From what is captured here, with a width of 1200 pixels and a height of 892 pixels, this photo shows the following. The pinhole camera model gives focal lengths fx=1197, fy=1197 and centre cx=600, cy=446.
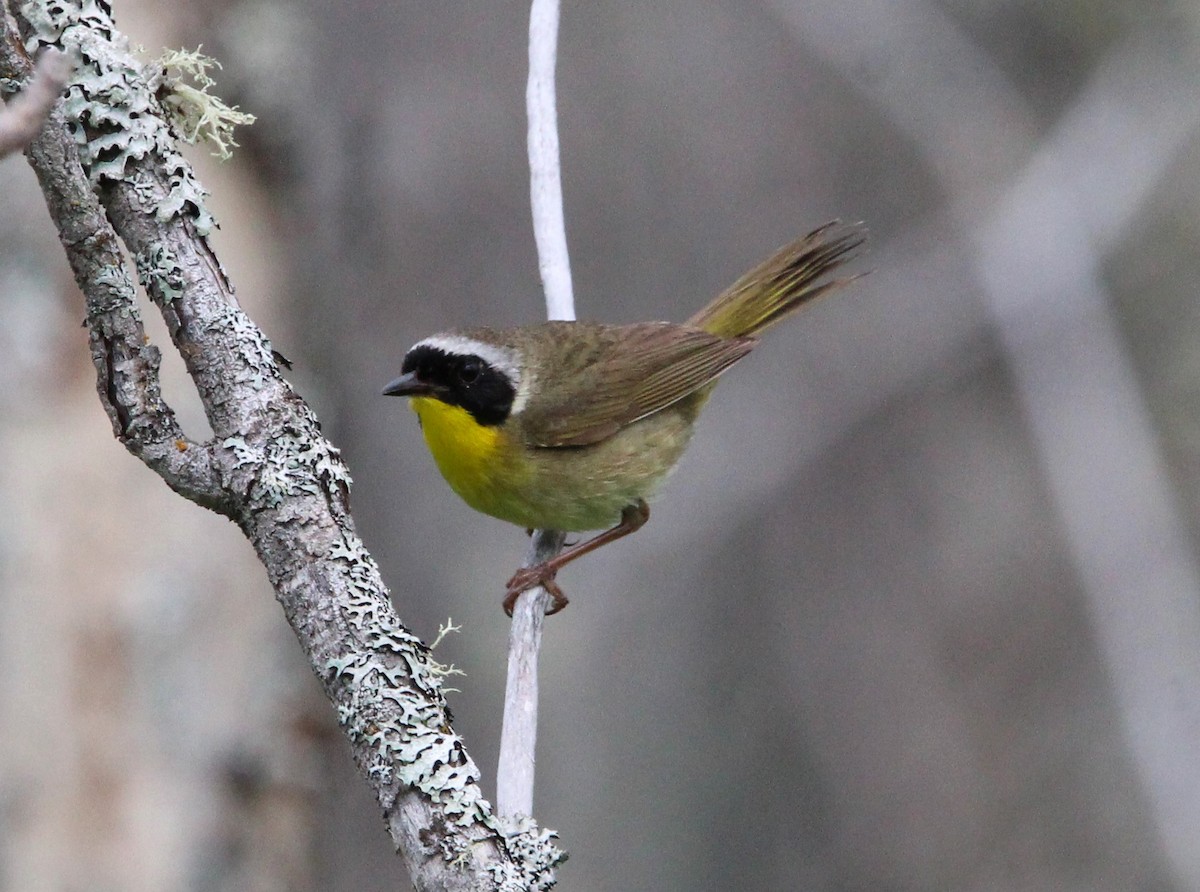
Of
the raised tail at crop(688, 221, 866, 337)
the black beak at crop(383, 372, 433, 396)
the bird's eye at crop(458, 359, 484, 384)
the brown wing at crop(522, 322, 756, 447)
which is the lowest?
the black beak at crop(383, 372, 433, 396)

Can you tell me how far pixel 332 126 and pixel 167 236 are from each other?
235cm

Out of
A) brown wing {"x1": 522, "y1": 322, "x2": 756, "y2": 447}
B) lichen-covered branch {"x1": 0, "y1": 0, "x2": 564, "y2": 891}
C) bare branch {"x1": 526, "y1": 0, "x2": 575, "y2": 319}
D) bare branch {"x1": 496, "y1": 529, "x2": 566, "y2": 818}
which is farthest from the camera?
brown wing {"x1": 522, "y1": 322, "x2": 756, "y2": 447}

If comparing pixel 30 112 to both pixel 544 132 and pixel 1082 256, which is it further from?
pixel 1082 256

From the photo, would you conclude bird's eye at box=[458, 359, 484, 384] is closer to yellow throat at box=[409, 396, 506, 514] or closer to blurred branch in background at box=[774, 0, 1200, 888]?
yellow throat at box=[409, 396, 506, 514]

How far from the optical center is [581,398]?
3.98 m

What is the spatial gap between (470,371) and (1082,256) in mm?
3660

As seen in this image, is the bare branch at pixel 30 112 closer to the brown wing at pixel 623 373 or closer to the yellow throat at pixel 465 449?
the yellow throat at pixel 465 449

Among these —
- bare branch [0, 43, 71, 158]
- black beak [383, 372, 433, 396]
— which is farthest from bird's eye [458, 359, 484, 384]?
bare branch [0, 43, 71, 158]

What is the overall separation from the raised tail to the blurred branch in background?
7.10 feet

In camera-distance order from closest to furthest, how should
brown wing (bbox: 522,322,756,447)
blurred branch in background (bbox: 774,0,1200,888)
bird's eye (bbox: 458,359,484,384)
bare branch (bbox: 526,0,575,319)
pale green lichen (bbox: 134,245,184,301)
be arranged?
pale green lichen (bbox: 134,245,184,301) → bare branch (bbox: 526,0,575,319) → bird's eye (bbox: 458,359,484,384) → brown wing (bbox: 522,322,756,447) → blurred branch in background (bbox: 774,0,1200,888)

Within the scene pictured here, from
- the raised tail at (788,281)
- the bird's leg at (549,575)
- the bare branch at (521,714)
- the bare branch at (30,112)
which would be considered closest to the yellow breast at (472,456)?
the bird's leg at (549,575)

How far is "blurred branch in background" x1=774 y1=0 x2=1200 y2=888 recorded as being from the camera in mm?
5582

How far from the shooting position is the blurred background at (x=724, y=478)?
3715mm

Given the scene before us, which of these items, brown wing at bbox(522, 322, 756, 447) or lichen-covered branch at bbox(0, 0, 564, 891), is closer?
lichen-covered branch at bbox(0, 0, 564, 891)
